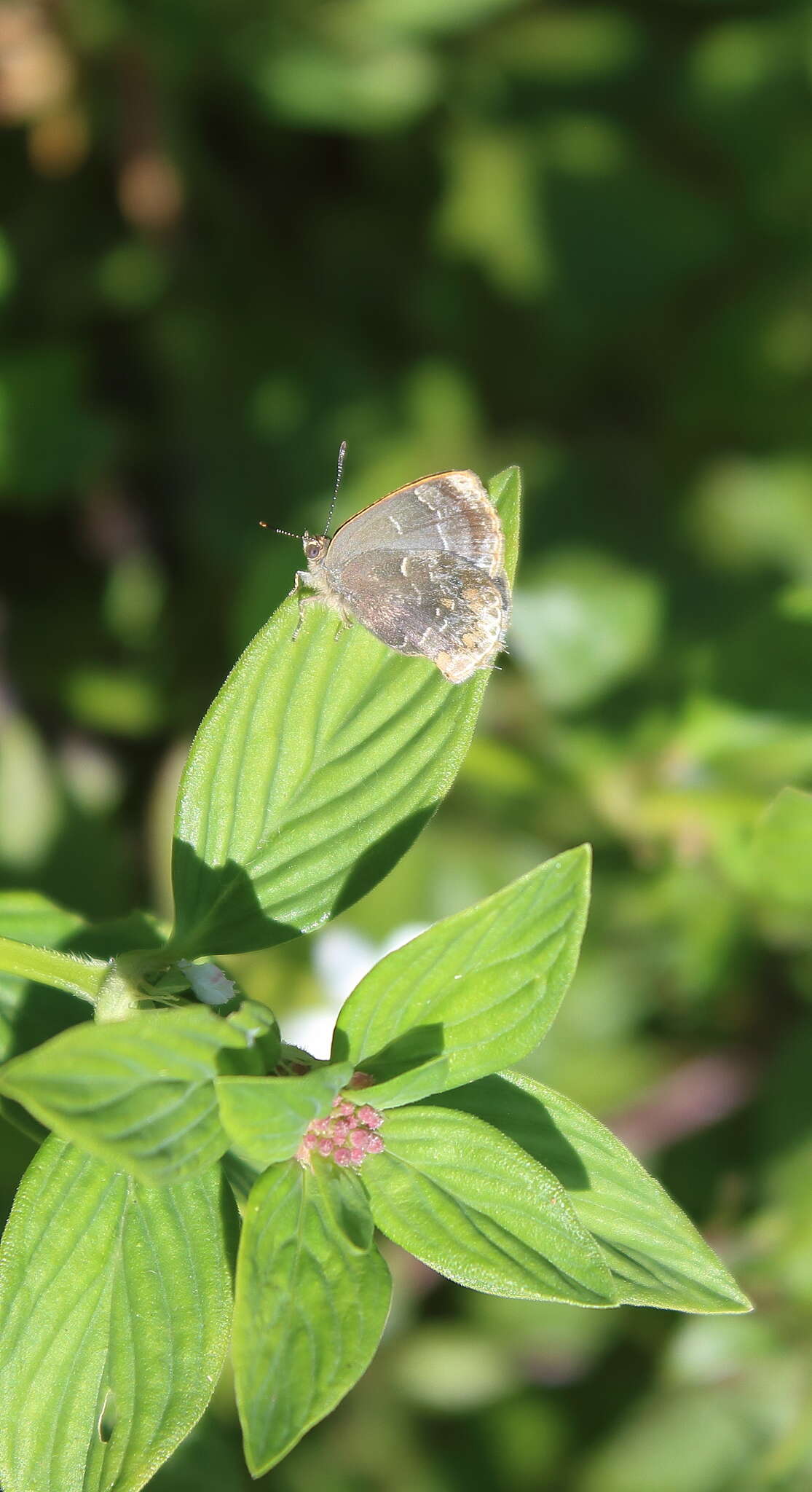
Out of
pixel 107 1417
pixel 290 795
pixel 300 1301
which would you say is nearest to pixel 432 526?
pixel 290 795

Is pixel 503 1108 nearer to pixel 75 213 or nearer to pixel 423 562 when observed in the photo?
pixel 423 562

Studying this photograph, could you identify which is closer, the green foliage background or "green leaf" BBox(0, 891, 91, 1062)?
"green leaf" BBox(0, 891, 91, 1062)

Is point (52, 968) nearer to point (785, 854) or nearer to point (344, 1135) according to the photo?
point (344, 1135)

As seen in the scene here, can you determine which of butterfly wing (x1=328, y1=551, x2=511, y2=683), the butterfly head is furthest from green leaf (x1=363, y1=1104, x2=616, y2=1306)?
the butterfly head

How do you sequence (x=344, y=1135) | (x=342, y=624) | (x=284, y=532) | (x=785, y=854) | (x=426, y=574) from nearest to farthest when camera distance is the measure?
(x=344, y=1135)
(x=342, y=624)
(x=426, y=574)
(x=785, y=854)
(x=284, y=532)

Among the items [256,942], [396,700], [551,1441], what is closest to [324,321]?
[396,700]

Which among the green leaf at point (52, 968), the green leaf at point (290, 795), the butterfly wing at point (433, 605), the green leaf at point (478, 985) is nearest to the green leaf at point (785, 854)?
the butterfly wing at point (433, 605)

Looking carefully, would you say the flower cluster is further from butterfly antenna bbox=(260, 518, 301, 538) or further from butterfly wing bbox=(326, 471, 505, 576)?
butterfly antenna bbox=(260, 518, 301, 538)
